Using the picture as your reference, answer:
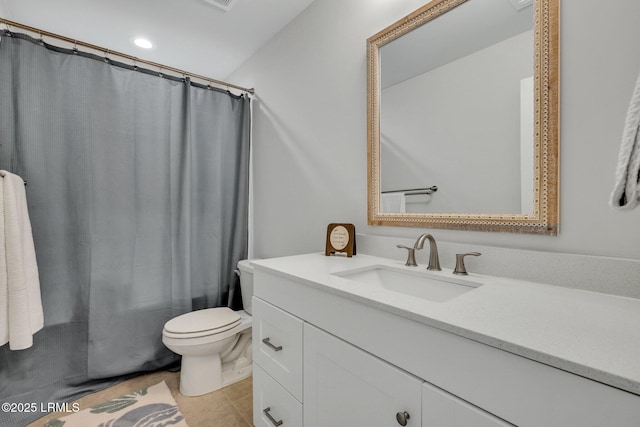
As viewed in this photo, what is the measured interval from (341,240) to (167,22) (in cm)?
194

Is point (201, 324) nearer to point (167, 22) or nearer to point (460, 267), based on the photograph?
point (460, 267)

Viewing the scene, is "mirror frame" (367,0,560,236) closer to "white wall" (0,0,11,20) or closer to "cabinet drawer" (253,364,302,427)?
"cabinet drawer" (253,364,302,427)

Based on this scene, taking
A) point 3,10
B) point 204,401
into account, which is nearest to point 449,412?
point 204,401

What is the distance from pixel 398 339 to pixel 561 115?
86 centimetres

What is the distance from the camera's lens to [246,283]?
204 centimetres

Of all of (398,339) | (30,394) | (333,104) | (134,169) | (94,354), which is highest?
(333,104)

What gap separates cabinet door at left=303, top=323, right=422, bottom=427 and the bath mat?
0.97 meters

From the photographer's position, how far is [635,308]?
687mm

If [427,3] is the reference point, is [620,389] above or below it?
below

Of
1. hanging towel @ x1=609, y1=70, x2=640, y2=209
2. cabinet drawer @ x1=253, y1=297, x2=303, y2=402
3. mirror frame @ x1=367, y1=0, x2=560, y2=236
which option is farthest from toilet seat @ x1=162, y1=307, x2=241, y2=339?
hanging towel @ x1=609, y1=70, x2=640, y2=209

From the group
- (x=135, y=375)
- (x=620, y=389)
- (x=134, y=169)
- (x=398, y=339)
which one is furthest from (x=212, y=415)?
(x=620, y=389)

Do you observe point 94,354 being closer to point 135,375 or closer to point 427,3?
point 135,375

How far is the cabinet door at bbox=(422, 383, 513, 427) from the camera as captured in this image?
55 centimetres

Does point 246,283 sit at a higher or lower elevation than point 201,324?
higher
